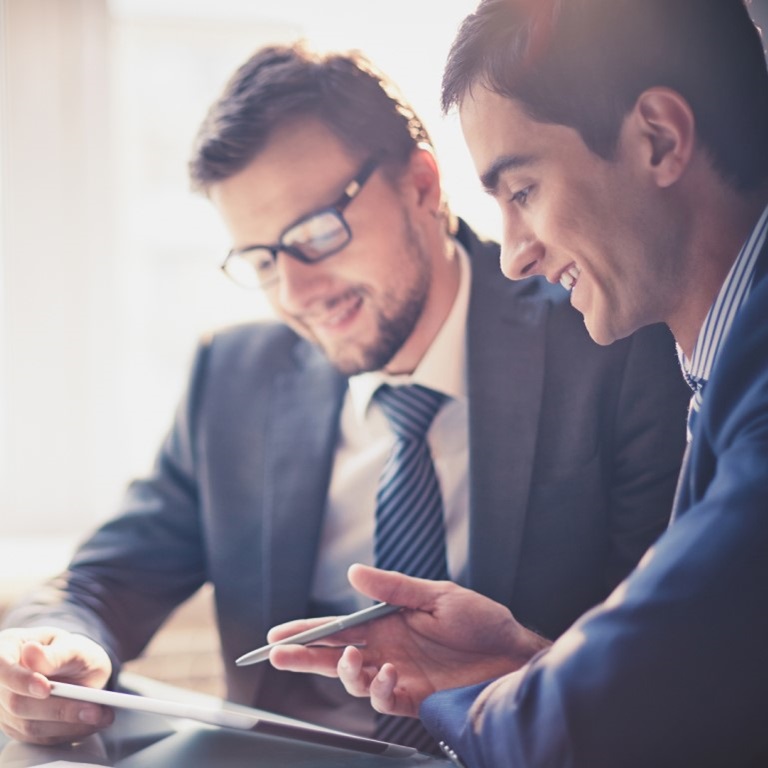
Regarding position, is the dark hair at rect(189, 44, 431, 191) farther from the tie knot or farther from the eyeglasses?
the tie knot

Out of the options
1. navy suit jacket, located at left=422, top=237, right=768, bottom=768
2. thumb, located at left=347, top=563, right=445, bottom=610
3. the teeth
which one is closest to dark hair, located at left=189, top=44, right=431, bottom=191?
the teeth

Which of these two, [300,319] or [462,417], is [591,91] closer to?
[462,417]

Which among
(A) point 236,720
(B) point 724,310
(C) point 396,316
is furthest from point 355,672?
(C) point 396,316

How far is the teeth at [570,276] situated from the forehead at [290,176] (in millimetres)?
390

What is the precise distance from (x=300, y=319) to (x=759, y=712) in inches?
27.5

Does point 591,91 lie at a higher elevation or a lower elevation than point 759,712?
higher

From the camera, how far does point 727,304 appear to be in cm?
57

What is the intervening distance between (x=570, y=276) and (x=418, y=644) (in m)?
0.30

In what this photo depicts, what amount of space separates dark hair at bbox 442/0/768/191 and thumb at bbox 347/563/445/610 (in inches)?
13.5

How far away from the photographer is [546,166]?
23.6 inches

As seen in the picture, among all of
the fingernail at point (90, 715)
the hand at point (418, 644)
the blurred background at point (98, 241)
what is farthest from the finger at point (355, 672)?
the blurred background at point (98, 241)

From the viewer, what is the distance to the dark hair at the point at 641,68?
1.84 ft

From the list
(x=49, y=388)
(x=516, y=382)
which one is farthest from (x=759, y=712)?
(x=49, y=388)

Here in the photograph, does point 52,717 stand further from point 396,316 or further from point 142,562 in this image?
point 396,316
